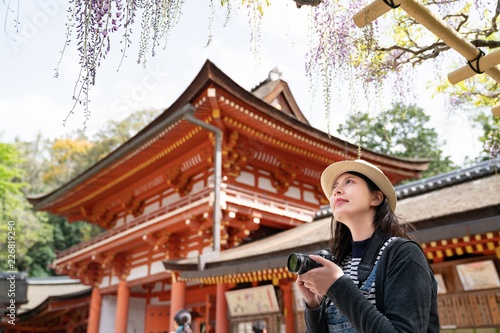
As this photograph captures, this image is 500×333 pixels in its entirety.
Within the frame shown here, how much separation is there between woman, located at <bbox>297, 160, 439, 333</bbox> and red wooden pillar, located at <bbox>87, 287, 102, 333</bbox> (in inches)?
592

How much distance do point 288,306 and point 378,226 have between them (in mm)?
7217

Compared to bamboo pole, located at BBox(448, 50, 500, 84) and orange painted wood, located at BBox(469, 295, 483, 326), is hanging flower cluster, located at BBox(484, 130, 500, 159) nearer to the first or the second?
orange painted wood, located at BBox(469, 295, 483, 326)

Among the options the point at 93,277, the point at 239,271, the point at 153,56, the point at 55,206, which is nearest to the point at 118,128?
the point at 55,206

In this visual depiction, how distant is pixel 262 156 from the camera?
11.2m

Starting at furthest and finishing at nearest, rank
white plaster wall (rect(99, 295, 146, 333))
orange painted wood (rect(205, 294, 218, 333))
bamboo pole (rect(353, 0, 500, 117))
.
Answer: white plaster wall (rect(99, 295, 146, 333)), orange painted wood (rect(205, 294, 218, 333)), bamboo pole (rect(353, 0, 500, 117))

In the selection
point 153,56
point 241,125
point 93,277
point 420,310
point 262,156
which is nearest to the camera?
point 420,310

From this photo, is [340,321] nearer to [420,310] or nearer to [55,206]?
[420,310]

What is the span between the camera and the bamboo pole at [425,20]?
2.76 meters

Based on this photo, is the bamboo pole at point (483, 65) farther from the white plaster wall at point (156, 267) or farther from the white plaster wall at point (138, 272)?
the white plaster wall at point (138, 272)

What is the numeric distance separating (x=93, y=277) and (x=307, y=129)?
9835 mm

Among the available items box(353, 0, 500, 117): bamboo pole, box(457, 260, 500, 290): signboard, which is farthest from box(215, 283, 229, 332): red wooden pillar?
box(353, 0, 500, 117): bamboo pole

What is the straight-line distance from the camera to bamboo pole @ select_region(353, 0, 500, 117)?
276 centimetres

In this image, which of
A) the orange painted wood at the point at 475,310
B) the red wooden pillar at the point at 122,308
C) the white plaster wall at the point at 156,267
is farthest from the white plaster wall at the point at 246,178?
the orange painted wood at the point at 475,310

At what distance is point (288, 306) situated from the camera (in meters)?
8.24
